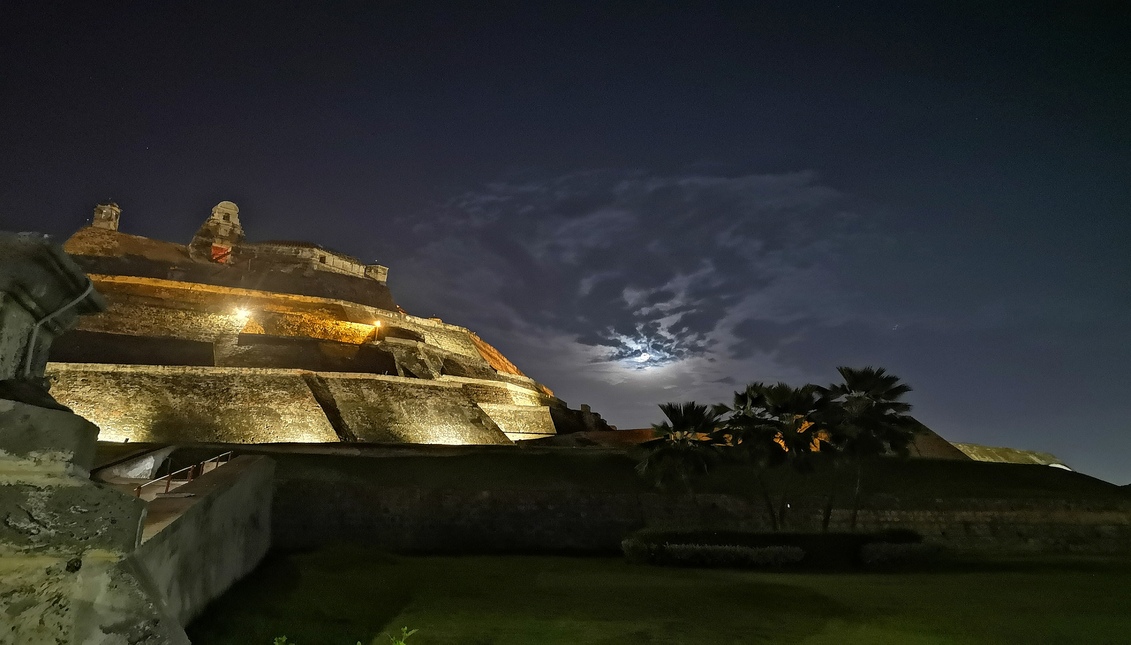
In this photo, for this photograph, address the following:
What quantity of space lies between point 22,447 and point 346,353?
31727 mm

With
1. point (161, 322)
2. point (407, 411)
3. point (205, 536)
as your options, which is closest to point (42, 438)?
point (205, 536)

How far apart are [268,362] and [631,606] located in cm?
2548

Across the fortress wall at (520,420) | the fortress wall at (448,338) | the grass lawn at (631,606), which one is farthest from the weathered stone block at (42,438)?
the fortress wall at (448,338)

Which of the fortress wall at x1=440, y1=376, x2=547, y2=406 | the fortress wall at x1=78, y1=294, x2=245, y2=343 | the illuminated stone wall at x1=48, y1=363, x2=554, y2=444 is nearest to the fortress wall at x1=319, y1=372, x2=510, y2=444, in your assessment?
the illuminated stone wall at x1=48, y1=363, x2=554, y2=444

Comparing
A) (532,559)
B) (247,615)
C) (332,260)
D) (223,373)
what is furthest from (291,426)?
(332,260)

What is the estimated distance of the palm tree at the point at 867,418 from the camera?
61.1ft

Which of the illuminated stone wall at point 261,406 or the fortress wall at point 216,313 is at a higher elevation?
the fortress wall at point 216,313

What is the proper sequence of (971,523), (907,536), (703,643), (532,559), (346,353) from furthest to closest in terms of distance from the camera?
(346,353), (971,523), (907,536), (532,559), (703,643)

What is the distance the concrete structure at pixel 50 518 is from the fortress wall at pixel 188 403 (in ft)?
73.6

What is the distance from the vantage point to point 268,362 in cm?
2956

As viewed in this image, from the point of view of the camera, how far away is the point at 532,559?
1445cm

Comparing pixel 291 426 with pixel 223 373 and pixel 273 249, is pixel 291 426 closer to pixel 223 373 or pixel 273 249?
pixel 223 373

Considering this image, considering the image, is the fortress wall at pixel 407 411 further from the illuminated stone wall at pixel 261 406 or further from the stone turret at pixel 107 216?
the stone turret at pixel 107 216

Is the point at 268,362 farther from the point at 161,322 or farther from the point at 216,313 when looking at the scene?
the point at 161,322
